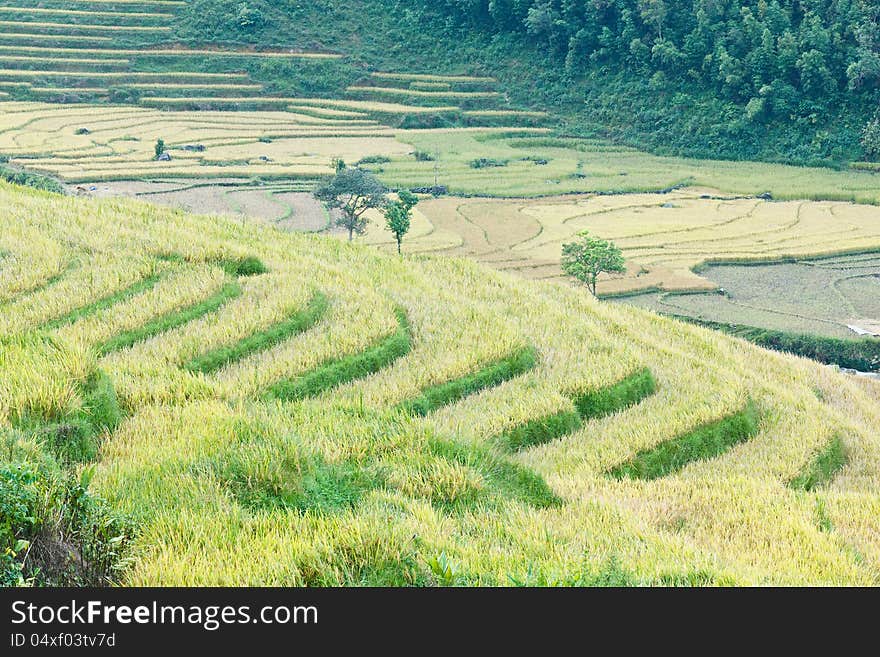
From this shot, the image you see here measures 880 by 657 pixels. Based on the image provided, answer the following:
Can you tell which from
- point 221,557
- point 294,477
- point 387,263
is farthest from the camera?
point 387,263

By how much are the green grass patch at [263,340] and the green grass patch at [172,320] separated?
0.63 m

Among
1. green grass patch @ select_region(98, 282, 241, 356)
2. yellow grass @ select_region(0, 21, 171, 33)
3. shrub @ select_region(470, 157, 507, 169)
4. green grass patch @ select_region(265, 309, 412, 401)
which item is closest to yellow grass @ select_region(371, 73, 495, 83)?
yellow grass @ select_region(0, 21, 171, 33)

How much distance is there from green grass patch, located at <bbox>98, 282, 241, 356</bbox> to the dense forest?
37444 mm

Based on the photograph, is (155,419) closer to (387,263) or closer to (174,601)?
(174,601)

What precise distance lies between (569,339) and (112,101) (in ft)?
137

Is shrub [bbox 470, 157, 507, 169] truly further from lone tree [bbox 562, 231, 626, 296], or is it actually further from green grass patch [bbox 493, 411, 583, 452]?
green grass patch [bbox 493, 411, 583, 452]

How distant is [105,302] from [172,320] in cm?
73

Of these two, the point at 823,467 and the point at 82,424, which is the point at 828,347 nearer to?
the point at 823,467

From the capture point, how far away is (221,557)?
347cm

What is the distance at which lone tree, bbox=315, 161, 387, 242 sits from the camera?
84.1 feet

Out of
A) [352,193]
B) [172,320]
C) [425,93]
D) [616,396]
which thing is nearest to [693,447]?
[616,396]

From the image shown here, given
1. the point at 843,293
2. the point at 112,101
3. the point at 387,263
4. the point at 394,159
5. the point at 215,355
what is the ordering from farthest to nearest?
the point at 112,101 < the point at 394,159 < the point at 843,293 < the point at 387,263 < the point at 215,355

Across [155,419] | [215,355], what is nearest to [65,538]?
[155,419]

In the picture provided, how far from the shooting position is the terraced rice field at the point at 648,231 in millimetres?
25391
